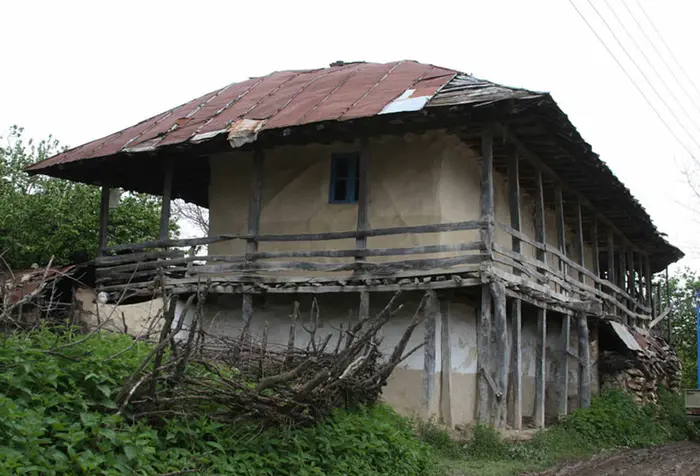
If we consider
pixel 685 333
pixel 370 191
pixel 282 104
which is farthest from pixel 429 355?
pixel 685 333

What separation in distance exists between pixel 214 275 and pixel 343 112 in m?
3.87

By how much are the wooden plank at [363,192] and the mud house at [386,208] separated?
0.12ft

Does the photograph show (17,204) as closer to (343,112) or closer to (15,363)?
(343,112)

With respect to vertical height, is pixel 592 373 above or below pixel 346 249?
below

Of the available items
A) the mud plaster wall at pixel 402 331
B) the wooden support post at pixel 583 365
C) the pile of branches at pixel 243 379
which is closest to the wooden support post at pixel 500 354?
the mud plaster wall at pixel 402 331

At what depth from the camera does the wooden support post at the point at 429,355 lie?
39.1 ft

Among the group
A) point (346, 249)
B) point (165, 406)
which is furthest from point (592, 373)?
point (165, 406)

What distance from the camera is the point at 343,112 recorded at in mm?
12266

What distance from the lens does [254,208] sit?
13523 mm

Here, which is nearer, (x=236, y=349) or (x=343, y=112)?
(x=236, y=349)

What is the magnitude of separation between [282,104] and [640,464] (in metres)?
8.34

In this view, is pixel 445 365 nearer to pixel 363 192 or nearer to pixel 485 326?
pixel 485 326

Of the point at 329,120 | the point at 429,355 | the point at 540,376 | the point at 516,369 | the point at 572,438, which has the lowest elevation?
the point at 572,438

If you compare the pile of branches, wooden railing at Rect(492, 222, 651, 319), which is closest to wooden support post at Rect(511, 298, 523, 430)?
wooden railing at Rect(492, 222, 651, 319)
